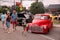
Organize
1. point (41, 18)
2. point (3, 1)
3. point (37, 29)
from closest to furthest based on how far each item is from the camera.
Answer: point (37, 29) < point (41, 18) < point (3, 1)

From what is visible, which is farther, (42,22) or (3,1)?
(3,1)

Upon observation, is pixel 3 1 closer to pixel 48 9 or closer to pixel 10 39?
pixel 48 9

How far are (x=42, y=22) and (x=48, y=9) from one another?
29.7 metres

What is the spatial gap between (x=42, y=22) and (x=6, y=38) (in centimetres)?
530

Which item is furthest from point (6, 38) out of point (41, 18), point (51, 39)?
point (41, 18)

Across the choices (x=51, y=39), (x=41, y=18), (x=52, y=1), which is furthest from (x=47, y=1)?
(x=51, y=39)

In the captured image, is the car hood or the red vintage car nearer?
the red vintage car

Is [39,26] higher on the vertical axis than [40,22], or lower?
Result: lower

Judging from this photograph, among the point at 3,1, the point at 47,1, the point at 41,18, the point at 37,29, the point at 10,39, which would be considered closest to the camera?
the point at 10,39

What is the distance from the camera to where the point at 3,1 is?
6072 centimetres

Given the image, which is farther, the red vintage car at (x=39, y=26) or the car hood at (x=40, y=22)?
the car hood at (x=40, y=22)

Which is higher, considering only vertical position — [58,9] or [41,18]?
[41,18]

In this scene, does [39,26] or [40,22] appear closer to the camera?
[39,26]

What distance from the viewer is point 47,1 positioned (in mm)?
51625
